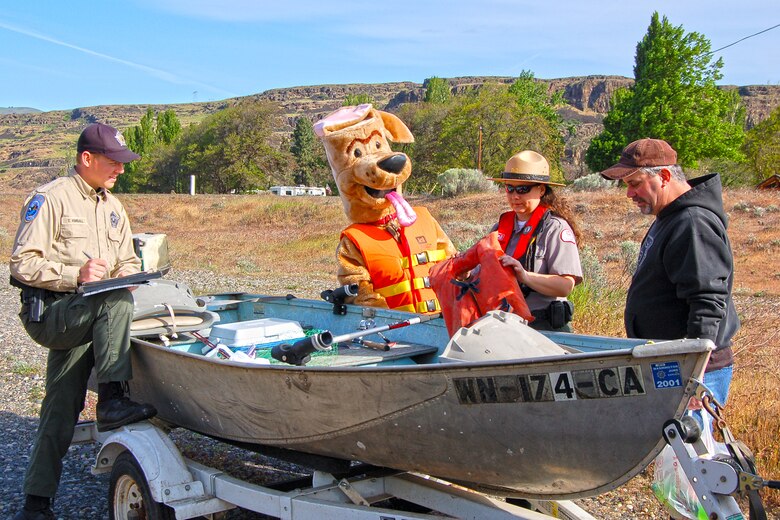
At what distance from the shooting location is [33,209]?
4.13 metres

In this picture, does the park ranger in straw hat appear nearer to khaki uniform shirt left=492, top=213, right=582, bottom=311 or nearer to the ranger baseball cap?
khaki uniform shirt left=492, top=213, right=582, bottom=311

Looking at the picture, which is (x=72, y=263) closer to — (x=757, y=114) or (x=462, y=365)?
(x=462, y=365)

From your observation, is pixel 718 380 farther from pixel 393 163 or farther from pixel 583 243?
pixel 393 163

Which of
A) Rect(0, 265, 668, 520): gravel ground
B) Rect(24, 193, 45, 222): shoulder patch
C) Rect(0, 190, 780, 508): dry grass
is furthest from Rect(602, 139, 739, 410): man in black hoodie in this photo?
Rect(24, 193, 45, 222): shoulder patch

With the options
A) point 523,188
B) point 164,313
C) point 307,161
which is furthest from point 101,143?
point 307,161

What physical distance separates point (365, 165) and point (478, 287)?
1848mm

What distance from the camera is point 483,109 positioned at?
46.2 m

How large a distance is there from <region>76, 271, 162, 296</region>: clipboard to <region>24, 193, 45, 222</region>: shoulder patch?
18.4 inches

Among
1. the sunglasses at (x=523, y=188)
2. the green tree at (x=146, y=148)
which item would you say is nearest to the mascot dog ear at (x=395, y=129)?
the sunglasses at (x=523, y=188)

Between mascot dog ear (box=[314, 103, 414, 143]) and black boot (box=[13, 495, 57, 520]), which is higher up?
mascot dog ear (box=[314, 103, 414, 143])

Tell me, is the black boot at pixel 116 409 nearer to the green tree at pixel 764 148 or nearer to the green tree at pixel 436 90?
the green tree at pixel 764 148

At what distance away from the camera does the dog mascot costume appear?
5453 mm

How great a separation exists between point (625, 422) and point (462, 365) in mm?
639

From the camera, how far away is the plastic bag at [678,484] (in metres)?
2.90
